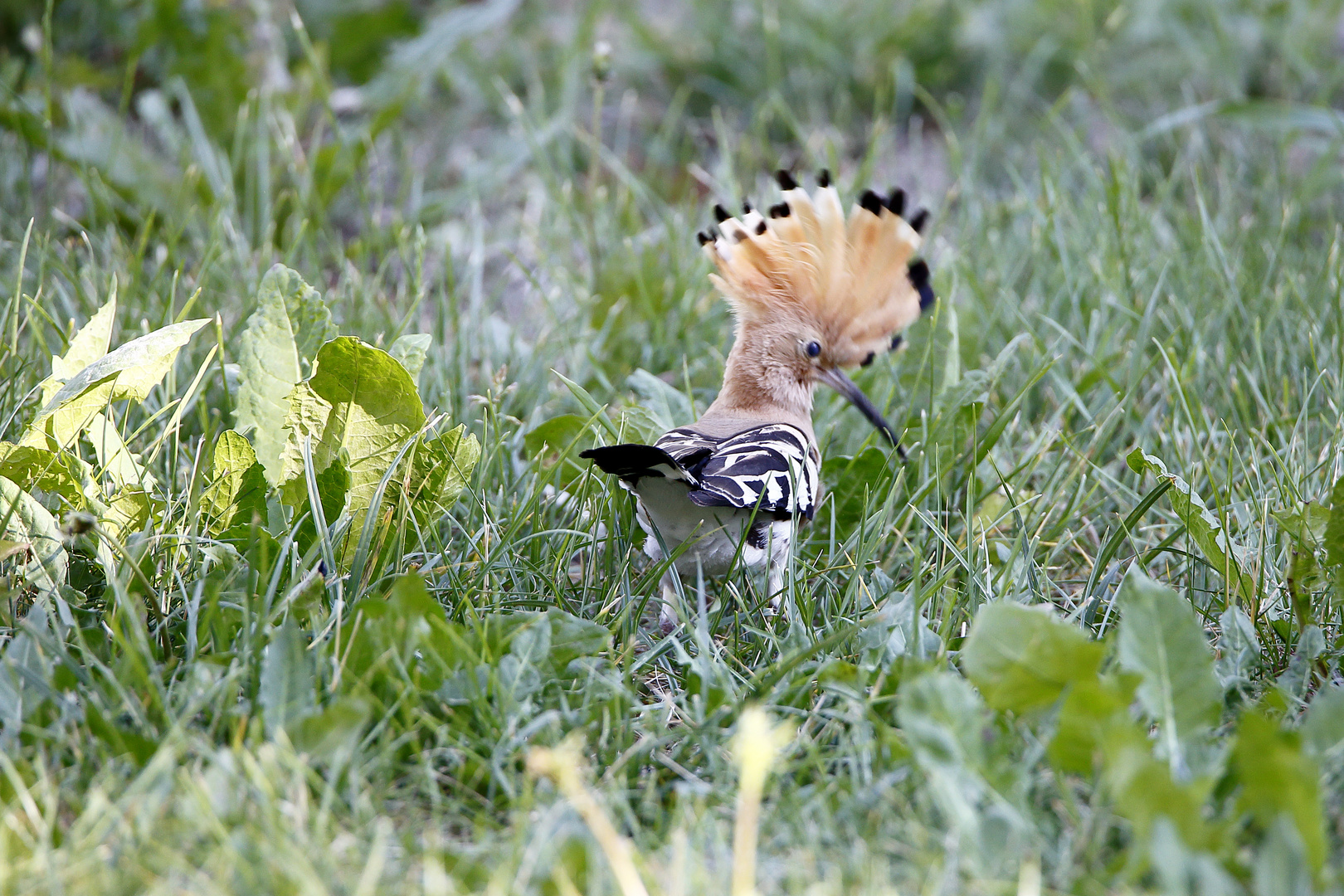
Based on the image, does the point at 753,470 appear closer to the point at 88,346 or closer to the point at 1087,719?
the point at 1087,719

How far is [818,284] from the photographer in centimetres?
307

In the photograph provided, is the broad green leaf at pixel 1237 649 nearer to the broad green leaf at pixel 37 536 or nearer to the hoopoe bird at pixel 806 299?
the hoopoe bird at pixel 806 299

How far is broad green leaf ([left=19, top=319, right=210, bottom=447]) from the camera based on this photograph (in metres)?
2.12

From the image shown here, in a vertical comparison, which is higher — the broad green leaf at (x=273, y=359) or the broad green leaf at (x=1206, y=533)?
the broad green leaf at (x=1206, y=533)

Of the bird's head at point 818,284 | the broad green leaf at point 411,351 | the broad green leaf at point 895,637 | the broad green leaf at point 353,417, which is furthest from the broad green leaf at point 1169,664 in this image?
the broad green leaf at point 411,351

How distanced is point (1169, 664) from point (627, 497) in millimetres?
1224

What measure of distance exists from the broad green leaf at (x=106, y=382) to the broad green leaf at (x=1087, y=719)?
166 cm

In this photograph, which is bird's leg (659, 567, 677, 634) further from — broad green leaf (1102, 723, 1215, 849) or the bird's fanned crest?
broad green leaf (1102, 723, 1215, 849)

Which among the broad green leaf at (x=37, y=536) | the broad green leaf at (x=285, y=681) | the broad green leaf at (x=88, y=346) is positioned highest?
the broad green leaf at (x=88, y=346)

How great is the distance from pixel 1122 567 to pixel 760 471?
902mm

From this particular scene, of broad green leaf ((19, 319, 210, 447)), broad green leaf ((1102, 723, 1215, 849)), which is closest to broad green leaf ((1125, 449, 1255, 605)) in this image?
broad green leaf ((1102, 723, 1215, 849))

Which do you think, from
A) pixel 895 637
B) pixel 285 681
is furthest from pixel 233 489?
pixel 895 637

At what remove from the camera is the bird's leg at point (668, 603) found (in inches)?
94.3

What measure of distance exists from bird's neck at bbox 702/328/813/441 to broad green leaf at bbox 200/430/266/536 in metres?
1.16
